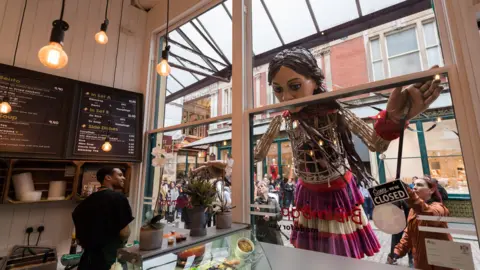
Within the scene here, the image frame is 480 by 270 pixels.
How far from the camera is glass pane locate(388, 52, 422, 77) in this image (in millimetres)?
1325

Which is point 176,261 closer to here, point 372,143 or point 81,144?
point 372,143

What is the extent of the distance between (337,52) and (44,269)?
2.96 metres

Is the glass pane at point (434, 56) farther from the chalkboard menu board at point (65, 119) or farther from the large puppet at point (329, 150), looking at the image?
the chalkboard menu board at point (65, 119)

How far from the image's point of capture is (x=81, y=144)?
252 cm

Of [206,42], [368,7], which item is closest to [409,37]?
[368,7]

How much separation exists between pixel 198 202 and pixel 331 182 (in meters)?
0.83

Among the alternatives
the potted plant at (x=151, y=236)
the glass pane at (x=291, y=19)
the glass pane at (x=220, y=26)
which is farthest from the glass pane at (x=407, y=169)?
the glass pane at (x=220, y=26)

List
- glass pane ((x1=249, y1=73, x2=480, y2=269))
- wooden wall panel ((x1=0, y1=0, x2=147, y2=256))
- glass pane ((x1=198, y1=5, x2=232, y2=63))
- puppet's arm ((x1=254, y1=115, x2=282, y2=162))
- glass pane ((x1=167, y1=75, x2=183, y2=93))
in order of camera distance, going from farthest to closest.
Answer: glass pane ((x1=167, y1=75, x2=183, y2=93))
glass pane ((x1=198, y1=5, x2=232, y2=63))
wooden wall panel ((x1=0, y1=0, x2=147, y2=256))
puppet's arm ((x1=254, y1=115, x2=282, y2=162))
glass pane ((x1=249, y1=73, x2=480, y2=269))

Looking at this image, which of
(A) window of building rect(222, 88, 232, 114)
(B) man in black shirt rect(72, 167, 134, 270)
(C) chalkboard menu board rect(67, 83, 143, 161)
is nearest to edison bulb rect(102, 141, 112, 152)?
(C) chalkboard menu board rect(67, 83, 143, 161)

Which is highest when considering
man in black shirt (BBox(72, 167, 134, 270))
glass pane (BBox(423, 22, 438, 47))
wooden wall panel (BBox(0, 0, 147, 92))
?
wooden wall panel (BBox(0, 0, 147, 92))

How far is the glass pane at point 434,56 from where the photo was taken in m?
1.27

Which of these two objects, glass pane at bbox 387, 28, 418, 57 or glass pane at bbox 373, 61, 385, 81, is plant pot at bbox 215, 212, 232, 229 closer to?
glass pane at bbox 373, 61, 385, 81

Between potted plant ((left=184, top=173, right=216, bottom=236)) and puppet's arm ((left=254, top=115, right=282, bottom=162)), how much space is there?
1.71 feet

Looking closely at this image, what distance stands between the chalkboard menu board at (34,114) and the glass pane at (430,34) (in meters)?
3.10
